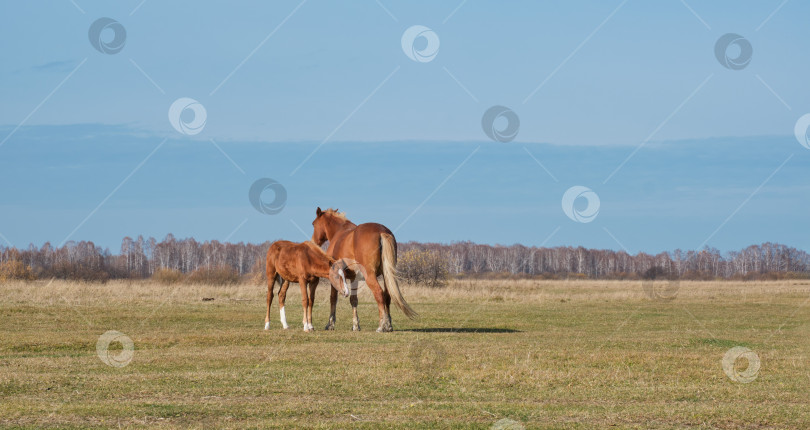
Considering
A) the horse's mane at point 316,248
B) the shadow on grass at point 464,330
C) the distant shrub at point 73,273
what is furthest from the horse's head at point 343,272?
the distant shrub at point 73,273

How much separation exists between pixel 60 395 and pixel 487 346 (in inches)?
371

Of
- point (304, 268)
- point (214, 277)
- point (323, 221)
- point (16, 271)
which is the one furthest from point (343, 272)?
point (16, 271)

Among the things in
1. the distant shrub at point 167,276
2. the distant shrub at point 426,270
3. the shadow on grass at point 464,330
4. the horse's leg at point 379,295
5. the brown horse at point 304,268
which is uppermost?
the distant shrub at point 167,276

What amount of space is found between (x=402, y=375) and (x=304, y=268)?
9414 mm

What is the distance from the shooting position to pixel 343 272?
22750 mm

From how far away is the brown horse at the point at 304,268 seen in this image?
2294 centimetres

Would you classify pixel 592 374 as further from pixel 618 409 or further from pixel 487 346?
pixel 487 346

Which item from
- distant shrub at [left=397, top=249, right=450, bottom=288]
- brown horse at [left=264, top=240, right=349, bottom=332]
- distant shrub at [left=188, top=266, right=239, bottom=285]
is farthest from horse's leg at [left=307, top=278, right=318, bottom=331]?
distant shrub at [left=188, top=266, right=239, bottom=285]

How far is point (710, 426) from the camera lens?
10578 millimetres

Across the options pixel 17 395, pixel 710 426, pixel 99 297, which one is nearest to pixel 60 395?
pixel 17 395

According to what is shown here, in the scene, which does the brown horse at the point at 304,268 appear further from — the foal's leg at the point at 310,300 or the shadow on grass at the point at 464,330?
the shadow on grass at the point at 464,330

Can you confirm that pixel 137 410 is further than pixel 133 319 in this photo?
No

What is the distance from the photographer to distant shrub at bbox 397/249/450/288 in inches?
2477

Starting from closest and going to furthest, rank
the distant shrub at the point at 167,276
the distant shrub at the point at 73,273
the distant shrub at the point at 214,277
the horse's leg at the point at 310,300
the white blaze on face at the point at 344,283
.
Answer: the white blaze on face at the point at 344,283 < the horse's leg at the point at 310,300 < the distant shrub at the point at 214,277 < the distant shrub at the point at 167,276 < the distant shrub at the point at 73,273
